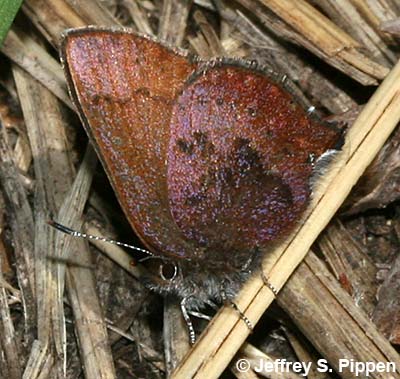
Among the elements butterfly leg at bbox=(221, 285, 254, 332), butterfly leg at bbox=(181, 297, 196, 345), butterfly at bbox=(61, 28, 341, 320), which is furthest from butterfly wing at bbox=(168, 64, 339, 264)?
butterfly leg at bbox=(181, 297, 196, 345)

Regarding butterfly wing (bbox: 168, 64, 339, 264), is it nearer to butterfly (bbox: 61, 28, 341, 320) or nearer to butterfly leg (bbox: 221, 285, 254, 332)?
butterfly (bbox: 61, 28, 341, 320)

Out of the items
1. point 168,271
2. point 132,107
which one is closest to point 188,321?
point 168,271

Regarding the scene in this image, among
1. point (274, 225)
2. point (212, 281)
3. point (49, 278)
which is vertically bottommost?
point (49, 278)

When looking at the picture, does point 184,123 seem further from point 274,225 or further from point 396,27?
point 396,27

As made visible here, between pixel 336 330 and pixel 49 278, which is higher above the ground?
pixel 336 330

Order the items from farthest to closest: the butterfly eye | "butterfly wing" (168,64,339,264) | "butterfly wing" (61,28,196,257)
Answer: the butterfly eye → "butterfly wing" (168,64,339,264) → "butterfly wing" (61,28,196,257)

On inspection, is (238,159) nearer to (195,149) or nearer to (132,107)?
(195,149)

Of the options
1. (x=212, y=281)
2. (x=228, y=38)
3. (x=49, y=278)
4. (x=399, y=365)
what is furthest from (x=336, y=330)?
(x=228, y=38)
